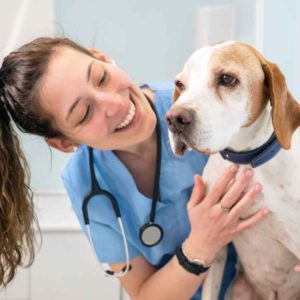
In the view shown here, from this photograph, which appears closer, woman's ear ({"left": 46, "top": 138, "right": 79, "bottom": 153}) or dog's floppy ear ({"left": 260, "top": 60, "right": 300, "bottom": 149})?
dog's floppy ear ({"left": 260, "top": 60, "right": 300, "bottom": 149})

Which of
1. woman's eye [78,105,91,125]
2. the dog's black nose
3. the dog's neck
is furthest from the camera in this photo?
woman's eye [78,105,91,125]

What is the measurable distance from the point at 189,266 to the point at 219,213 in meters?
0.17

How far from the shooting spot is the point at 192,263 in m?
1.23

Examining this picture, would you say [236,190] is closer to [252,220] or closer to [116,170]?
[252,220]

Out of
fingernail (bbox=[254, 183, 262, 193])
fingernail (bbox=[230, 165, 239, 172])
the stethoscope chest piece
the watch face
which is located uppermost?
fingernail (bbox=[230, 165, 239, 172])

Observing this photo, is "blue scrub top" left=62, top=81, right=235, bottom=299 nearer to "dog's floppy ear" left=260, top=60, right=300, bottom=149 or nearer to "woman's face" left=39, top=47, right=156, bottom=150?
"woman's face" left=39, top=47, right=156, bottom=150

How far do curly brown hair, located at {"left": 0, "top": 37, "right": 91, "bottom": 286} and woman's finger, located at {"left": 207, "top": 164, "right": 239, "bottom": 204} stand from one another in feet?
1.31

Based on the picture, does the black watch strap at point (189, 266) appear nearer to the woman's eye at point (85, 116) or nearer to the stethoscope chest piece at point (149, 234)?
the stethoscope chest piece at point (149, 234)

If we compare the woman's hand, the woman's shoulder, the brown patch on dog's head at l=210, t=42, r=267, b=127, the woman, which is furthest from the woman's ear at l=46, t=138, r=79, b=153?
the brown patch on dog's head at l=210, t=42, r=267, b=127

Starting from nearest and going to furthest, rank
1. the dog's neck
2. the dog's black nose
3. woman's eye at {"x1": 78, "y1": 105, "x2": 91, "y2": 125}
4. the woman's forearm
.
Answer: the dog's black nose
the dog's neck
woman's eye at {"x1": 78, "y1": 105, "x2": 91, "y2": 125}
the woman's forearm

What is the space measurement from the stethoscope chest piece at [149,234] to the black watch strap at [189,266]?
0.07m

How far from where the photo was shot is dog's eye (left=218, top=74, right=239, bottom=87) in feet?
3.26

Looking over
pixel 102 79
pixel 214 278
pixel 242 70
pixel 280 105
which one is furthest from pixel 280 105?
pixel 214 278

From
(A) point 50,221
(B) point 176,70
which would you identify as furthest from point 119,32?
(A) point 50,221
